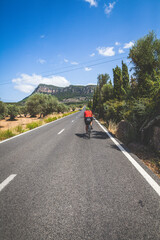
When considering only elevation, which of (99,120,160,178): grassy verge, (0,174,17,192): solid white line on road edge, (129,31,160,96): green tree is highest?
(129,31,160,96): green tree

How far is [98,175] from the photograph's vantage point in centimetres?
310

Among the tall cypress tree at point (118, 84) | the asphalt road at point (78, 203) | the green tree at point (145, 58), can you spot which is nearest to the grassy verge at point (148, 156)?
the asphalt road at point (78, 203)

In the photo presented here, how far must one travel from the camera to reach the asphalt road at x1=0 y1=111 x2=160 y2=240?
65.0 inches

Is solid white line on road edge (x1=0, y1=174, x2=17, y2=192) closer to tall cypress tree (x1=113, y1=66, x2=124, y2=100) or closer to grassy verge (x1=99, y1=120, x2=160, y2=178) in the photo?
grassy verge (x1=99, y1=120, x2=160, y2=178)

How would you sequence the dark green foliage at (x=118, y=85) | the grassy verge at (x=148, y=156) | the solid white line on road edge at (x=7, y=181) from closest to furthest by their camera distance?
the solid white line on road edge at (x=7, y=181)
the grassy verge at (x=148, y=156)
the dark green foliage at (x=118, y=85)

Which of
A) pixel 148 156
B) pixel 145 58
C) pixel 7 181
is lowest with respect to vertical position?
pixel 148 156

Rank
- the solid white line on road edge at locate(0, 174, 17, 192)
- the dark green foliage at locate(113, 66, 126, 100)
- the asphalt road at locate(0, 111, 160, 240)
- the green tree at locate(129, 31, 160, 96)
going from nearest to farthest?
the asphalt road at locate(0, 111, 160, 240)
the solid white line on road edge at locate(0, 174, 17, 192)
the green tree at locate(129, 31, 160, 96)
the dark green foliage at locate(113, 66, 126, 100)

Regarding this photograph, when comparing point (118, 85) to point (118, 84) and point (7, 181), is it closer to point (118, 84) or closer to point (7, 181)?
point (118, 84)

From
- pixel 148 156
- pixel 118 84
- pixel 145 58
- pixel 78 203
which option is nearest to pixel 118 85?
pixel 118 84

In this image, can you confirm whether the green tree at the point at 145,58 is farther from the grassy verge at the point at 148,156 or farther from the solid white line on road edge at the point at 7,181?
the solid white line on road edge at the point at 7,181

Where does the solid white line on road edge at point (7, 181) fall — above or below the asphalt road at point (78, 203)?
above

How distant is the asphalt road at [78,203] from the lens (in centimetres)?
165

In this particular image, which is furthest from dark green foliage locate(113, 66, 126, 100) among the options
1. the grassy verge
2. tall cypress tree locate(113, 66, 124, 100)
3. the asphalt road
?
the asphalt road

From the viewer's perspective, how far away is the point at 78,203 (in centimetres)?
217
